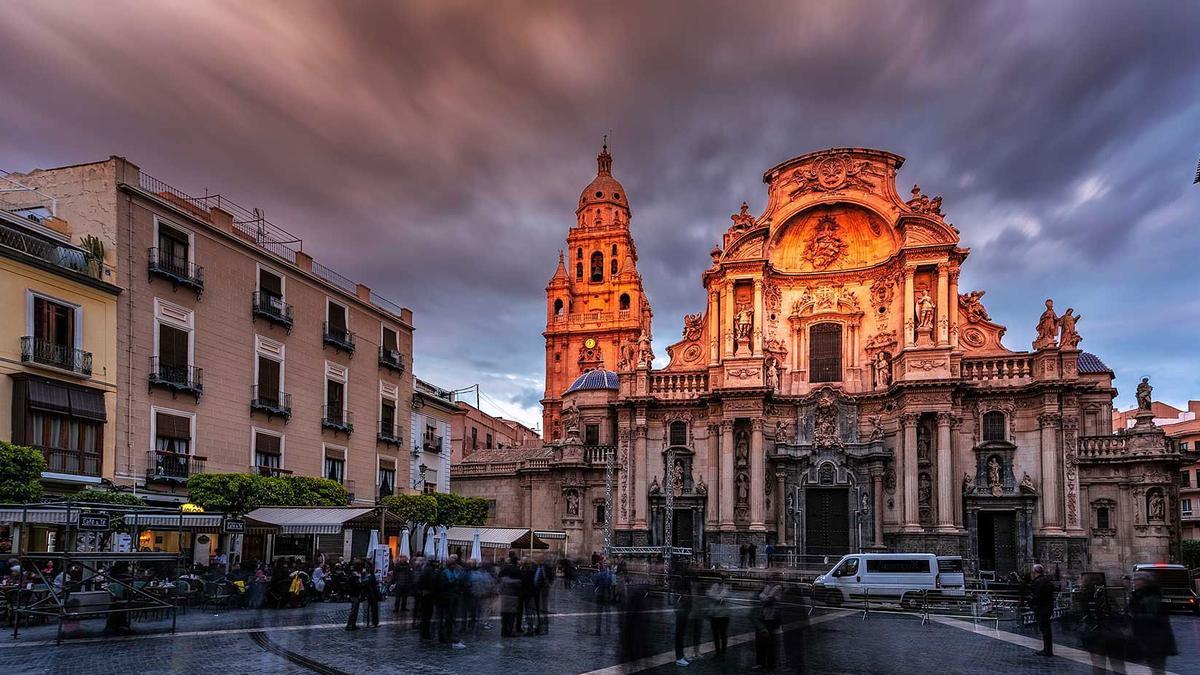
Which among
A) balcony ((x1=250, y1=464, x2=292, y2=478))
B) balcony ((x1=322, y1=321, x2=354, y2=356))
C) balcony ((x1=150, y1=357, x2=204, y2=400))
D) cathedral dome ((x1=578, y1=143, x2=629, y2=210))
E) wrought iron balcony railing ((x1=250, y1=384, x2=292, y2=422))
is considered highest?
cathedral dome ((x1=578, y1=143, x2=629, y2=210))

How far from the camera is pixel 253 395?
33562 millimetres

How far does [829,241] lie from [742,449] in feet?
39.4

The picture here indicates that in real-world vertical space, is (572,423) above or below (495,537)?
above

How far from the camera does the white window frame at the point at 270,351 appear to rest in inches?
1347

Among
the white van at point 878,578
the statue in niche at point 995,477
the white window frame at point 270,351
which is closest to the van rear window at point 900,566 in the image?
the white van at point 878,578

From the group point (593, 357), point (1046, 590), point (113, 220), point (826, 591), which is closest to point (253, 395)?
point (113, 220)

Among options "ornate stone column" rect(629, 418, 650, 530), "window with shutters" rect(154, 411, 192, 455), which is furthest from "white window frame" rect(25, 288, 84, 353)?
"ornate stone column" rect(629, 418, 650, 530)

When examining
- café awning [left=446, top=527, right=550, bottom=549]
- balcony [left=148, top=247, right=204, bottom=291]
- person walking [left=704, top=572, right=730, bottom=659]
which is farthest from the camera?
café awning [left=446, top=527, right=550, bottom=549]

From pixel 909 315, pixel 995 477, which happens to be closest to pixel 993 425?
pixel 995 477

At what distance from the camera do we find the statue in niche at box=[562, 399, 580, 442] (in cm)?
5091

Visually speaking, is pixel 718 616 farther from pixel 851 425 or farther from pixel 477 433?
pixel 477 433

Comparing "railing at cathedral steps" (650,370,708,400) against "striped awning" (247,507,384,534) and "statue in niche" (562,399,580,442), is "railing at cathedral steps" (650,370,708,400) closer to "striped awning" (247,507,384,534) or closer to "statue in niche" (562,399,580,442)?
"statue in niche" (562,399,580,442)

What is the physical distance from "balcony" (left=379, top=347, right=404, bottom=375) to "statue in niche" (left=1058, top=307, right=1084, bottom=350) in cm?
3148

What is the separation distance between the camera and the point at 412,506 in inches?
1512
